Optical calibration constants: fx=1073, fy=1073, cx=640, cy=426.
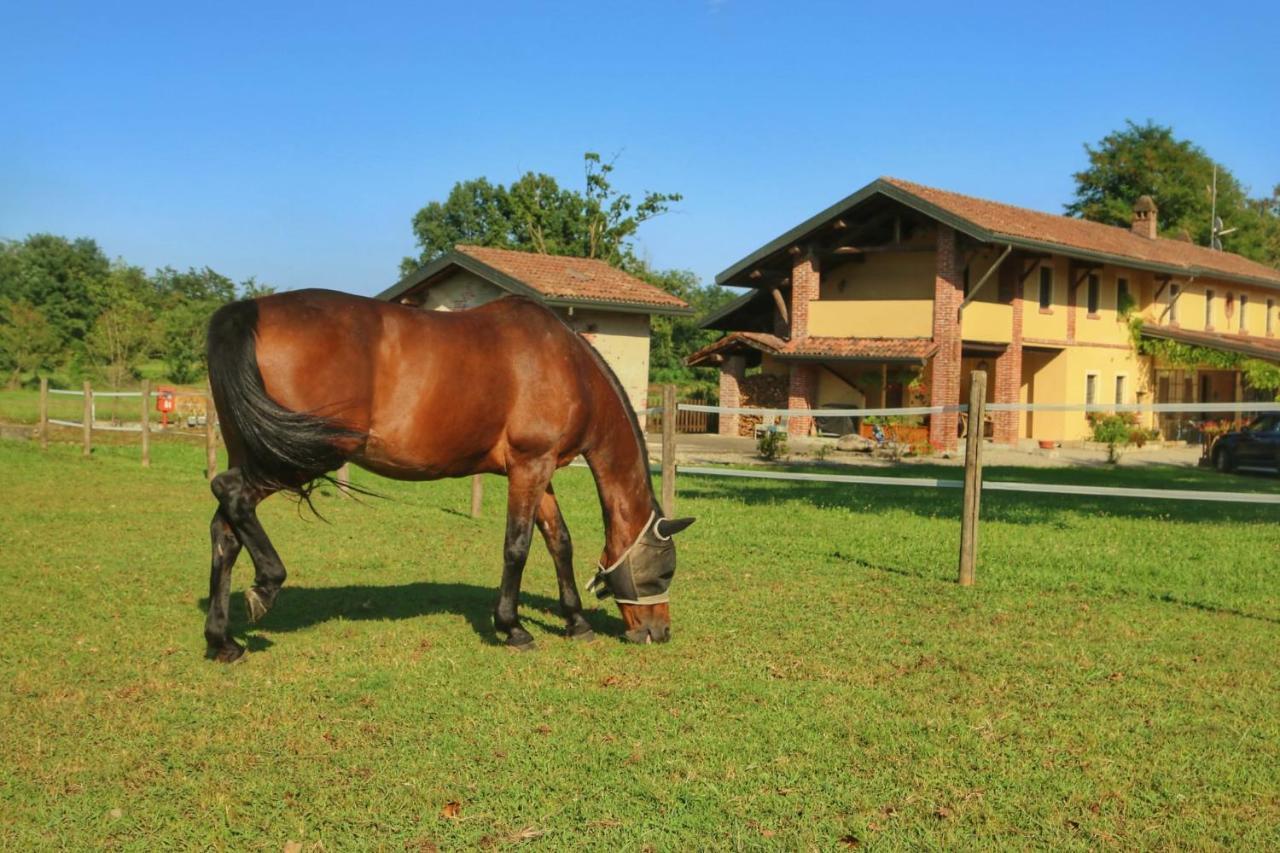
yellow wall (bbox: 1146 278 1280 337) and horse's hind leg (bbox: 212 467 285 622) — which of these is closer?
horse's hind leg (bbox: 212 467 285 622)

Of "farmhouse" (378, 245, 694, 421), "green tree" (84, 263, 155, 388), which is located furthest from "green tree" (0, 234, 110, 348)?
"farmhouse" (378, 245, 694, 421)

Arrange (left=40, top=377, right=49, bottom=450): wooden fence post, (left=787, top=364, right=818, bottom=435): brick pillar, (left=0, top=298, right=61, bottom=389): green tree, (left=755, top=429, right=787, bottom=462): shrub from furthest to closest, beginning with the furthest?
(left=0, top=298, right=61, bottom=389): green tree < (left=787, top=364, right=818, bottom=435): brick pillar < (left=755, top=429, right=787, bottom=462): shrub < (left=40, top=377, right=49, bottom=450): wooden fence post

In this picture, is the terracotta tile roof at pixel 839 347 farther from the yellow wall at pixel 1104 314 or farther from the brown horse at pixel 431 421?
the brown horse at pixel 431 421

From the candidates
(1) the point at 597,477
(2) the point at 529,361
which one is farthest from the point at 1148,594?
(2) the point at 529,361

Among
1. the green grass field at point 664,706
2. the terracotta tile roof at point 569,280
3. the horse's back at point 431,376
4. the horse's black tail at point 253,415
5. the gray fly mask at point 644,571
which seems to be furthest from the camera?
the terracotta tile roof at point 569,280

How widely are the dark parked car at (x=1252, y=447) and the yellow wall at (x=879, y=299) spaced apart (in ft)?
25.8

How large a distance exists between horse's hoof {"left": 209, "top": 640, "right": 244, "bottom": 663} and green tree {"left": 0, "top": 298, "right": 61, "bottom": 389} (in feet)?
147

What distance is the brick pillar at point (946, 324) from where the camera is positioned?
27.1m

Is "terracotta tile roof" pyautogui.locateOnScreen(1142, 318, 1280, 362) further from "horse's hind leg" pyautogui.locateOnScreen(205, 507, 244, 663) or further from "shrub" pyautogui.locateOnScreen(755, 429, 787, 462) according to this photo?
"horse's hind leg" pyautogui.locateOnScreen(205, 507, 244, 663)

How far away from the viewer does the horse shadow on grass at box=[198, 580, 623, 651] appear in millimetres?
6674

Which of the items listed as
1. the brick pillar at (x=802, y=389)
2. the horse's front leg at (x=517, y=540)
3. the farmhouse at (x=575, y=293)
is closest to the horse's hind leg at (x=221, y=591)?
the horse's front leg at (x=517, y=540)

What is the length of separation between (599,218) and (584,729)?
158 feet

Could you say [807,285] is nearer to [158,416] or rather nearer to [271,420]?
[158,416]

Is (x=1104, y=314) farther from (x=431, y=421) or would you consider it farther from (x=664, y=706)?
(x=664, y=706)
